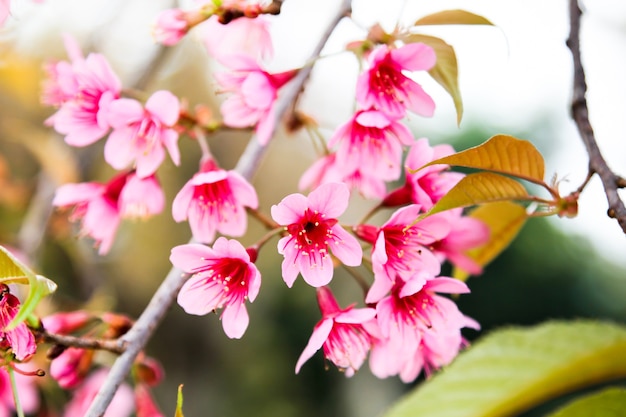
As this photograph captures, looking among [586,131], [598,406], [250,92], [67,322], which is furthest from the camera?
[67,322]

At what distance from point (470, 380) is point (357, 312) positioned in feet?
0.48

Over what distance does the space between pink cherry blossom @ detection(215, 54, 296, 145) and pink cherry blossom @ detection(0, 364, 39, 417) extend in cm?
45

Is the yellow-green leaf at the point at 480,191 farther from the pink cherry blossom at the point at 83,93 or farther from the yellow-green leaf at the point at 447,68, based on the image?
the pink cherry blossom at the point at 83,93

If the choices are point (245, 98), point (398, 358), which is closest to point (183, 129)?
point (245, 98)

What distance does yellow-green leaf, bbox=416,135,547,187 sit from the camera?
0.51 metres

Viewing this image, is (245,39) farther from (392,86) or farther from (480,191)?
(480,191)

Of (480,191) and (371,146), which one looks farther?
(371,146)

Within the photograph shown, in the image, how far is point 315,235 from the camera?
0.59 meters

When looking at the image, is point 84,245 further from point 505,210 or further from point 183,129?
point 505,210

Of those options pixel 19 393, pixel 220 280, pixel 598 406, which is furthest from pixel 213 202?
pixel 19 393

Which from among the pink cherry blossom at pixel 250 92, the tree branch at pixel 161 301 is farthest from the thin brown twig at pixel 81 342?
the pink cherry blossom at pixel 250 92

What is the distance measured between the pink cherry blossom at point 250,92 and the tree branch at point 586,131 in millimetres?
308

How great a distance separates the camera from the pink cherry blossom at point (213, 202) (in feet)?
2.18

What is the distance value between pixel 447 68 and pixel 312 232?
8.3 inches
